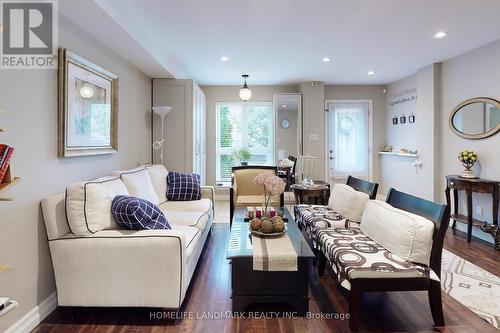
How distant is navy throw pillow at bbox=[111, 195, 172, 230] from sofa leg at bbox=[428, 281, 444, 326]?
1.91 m

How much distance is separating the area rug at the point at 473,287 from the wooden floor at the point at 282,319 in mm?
91

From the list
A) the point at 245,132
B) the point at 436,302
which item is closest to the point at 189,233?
the point at 436,302

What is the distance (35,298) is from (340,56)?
4.48 metres

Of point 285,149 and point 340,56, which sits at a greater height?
point 340,56

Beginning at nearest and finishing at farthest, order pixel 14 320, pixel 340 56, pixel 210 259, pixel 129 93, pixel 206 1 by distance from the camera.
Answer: pixel 14 320, pixel 206 1, pixel 210 259, pixel 129 93, pixel 340 56

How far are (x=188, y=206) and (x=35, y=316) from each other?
6.12ft

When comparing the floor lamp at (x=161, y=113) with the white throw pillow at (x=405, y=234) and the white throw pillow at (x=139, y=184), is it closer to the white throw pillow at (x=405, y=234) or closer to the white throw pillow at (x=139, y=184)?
the white throw pillow at (x=139, y=184)

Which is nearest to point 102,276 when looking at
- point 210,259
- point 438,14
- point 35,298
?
point 35,298

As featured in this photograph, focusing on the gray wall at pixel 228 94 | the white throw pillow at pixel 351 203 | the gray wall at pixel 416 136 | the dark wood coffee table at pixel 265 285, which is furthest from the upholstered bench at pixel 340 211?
the gray wall at pixel 228 94

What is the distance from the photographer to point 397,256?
210 centimetres

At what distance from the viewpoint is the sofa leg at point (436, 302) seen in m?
1.98

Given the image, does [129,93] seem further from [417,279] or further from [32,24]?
[417,279]

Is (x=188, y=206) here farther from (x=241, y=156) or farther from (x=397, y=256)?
(x=241, y=156)

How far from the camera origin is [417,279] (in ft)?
6.37
